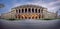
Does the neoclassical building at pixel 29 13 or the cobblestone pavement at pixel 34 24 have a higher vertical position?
the neoclassical building at pixel 29 13

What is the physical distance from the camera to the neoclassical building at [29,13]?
2.69m

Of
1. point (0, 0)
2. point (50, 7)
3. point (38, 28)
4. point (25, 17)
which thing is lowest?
point (38, 28)

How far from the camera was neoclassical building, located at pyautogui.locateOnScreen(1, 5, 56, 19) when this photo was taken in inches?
106

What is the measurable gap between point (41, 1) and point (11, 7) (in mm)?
657

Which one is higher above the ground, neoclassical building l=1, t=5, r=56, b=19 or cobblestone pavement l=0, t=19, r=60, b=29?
neoclassical building l=1, t=5, r=56, b=19

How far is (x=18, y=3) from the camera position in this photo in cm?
275

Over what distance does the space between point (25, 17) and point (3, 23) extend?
500mm

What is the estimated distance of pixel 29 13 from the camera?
2.71 m

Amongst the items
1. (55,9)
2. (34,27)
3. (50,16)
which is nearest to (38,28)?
(34,27)

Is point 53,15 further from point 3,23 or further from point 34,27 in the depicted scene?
point 3,23

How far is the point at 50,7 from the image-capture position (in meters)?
2.73

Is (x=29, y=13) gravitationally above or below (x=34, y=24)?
above

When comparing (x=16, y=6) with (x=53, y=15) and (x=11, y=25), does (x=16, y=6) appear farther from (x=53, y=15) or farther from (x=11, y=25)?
(x=53, y=15)

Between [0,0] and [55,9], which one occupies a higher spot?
[0,0]
